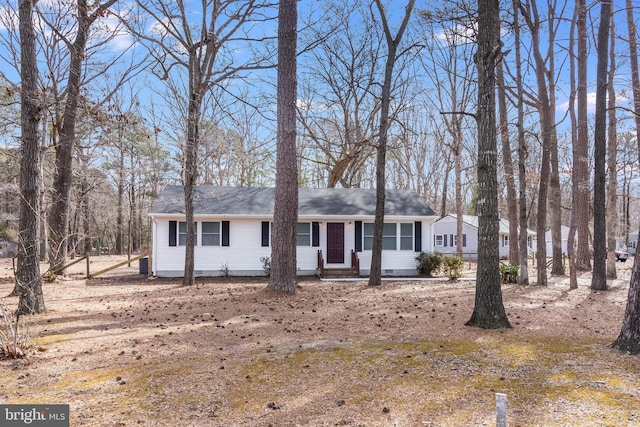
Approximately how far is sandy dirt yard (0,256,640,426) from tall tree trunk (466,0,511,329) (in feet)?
1.29

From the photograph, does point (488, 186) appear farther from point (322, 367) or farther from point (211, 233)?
point (211, 233)

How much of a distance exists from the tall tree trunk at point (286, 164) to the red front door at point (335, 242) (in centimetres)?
684

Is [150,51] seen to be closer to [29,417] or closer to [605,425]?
[29,417]

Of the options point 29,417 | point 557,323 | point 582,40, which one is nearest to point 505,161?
point 582,40

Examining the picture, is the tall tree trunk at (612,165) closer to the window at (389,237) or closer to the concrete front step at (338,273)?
the window at (389,237)

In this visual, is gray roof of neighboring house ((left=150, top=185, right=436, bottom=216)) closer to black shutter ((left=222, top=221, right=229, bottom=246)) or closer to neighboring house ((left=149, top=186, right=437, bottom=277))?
neighboring house ((left=149, top=186, right=437, bottom=277))

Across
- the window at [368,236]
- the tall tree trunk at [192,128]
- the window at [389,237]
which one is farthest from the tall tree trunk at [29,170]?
the window at [389,237]

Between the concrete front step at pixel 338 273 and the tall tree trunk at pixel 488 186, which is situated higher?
the tall tree trunk at pixel 488 186

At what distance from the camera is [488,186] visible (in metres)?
6.70

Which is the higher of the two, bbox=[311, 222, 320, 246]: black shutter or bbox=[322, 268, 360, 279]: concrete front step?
bbox=[311, 222, 320, 246]: black shutter

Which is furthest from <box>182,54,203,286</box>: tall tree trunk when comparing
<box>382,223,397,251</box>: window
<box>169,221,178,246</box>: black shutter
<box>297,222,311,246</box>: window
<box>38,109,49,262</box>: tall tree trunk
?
<box>382,223,397,251</box>: window

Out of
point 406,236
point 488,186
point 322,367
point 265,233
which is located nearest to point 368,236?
point 406,236

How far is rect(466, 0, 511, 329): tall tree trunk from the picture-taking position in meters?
6.67

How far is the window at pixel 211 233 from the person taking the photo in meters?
16.4
